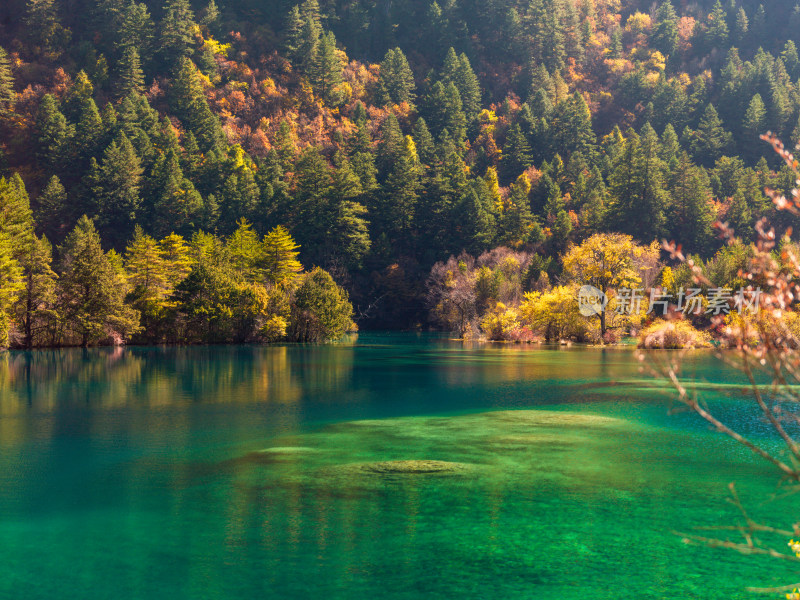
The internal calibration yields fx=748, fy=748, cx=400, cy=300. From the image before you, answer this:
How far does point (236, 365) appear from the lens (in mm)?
55281

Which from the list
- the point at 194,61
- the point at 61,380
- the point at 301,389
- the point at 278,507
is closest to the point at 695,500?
the point at 278,507

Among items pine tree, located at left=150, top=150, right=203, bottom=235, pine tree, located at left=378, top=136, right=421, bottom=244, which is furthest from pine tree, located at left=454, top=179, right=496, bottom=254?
pine tree, located at left=150, top=150, right=203, bottom=235

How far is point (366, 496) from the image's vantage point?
60.4 feet

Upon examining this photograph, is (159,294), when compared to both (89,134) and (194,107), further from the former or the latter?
(194,107)

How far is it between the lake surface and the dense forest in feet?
135

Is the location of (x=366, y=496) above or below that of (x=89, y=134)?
below

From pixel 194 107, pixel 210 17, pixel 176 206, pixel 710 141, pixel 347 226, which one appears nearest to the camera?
pixel 176 206

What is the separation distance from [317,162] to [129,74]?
53998 millimetres

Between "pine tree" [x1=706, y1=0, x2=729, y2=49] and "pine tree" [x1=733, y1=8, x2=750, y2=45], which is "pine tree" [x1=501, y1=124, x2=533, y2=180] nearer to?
"pine tree" [x1=706, y1=0, x2=729, y2=49]

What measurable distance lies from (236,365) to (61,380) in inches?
550

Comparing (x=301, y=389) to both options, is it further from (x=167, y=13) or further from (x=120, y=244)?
(x=167, y=13)

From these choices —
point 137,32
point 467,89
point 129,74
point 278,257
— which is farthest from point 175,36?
point 278,257

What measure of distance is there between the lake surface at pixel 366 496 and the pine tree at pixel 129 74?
127127 millimetres

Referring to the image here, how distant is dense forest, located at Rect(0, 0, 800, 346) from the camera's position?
83688 mm
